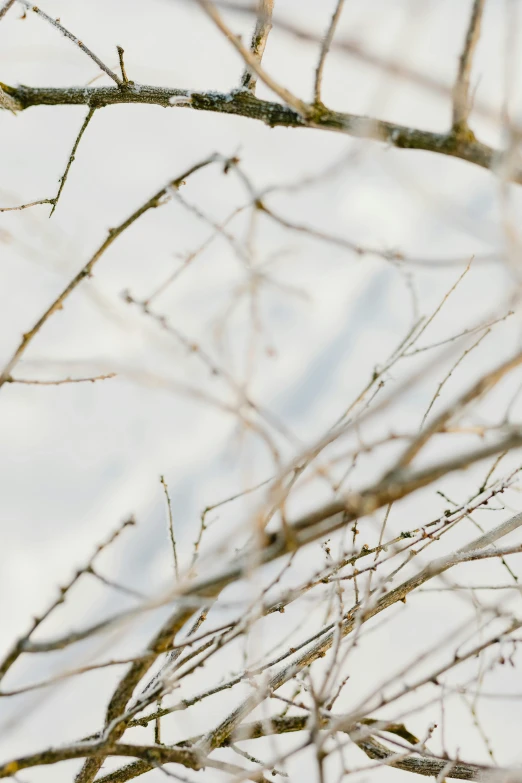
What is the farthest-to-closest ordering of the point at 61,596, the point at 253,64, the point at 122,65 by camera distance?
the point at 122,65, the point at 61,596, the point at 253,64

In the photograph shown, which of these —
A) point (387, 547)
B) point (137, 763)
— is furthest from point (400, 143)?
point (137, 763)

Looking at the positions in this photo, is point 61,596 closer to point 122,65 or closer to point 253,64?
point 253,64

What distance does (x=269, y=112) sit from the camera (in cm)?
132

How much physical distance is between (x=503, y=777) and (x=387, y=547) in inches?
23.7

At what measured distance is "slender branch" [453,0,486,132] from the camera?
97 centimetres

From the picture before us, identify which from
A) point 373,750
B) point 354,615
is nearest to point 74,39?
point 354,615

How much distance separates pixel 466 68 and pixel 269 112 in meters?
0.46

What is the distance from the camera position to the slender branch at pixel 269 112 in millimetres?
1145

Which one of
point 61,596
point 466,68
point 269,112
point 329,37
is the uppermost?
point 269,112

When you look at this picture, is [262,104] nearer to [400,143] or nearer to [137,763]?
[400,143]

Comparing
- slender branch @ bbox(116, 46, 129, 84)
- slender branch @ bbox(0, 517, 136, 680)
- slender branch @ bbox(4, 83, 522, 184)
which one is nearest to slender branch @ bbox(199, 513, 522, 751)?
slender branch @ bbox(0, 517, 136, 680)

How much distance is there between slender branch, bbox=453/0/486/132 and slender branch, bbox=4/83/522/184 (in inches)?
2.1

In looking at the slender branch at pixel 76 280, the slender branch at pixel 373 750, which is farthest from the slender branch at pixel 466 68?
the slender branch at pixel 373 750

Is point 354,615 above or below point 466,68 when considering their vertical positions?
below
